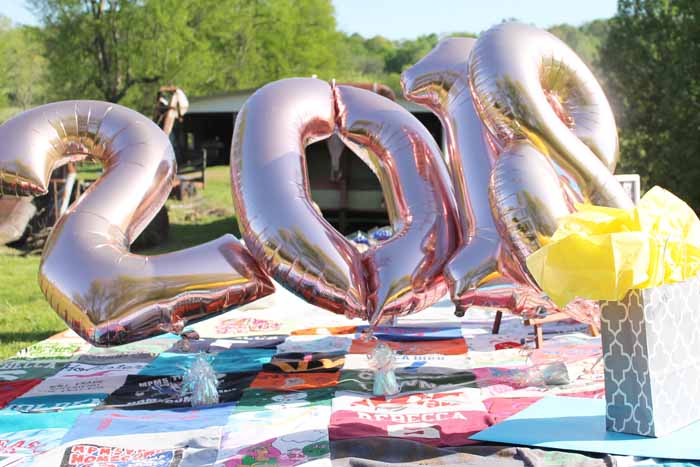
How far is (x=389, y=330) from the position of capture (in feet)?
19.5

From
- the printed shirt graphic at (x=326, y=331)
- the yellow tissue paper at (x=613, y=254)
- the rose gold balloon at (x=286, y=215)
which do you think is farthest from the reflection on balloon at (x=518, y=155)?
the printed shirt graphic at (x=326, y=331)

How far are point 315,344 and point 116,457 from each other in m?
2.29

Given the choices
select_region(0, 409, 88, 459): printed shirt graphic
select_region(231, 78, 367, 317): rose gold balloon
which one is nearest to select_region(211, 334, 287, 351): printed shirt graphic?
select_region(0, 409, 88, 459): printed shirt graphic

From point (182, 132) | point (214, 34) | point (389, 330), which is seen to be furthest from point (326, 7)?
point (389, 330)

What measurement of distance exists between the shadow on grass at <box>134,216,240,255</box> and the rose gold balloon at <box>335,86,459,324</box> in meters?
7.95

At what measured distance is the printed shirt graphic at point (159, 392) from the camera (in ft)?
13.7

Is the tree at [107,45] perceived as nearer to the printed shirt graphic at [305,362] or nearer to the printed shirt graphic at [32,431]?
the printed shirt graphic at [305,362]

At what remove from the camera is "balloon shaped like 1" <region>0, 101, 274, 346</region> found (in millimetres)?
3680

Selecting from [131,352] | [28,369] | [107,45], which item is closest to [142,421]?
[28,369]

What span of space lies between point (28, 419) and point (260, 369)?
4.44 feet

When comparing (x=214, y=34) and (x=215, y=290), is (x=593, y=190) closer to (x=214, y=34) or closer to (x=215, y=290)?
(x=215, y=290)

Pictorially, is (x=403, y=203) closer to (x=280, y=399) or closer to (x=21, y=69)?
(x=280, y=399)

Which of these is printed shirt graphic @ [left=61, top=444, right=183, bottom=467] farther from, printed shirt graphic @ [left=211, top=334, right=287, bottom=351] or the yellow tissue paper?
printed shirt graphic @ [left=211, top=334, right=287, bottom=351]

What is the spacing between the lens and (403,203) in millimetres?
4102
